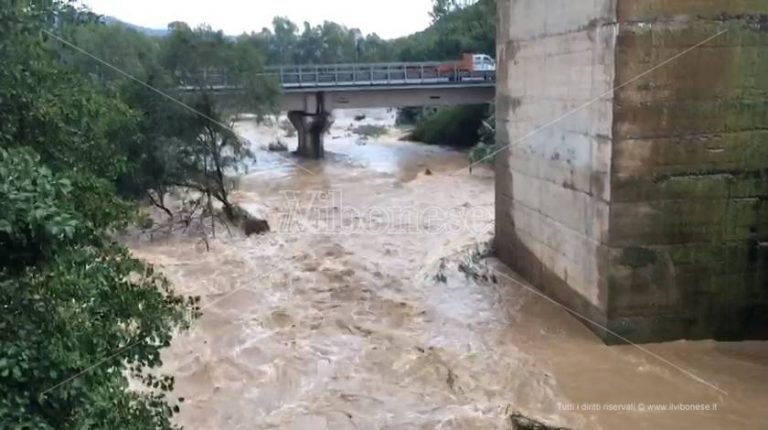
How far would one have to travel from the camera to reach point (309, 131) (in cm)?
3331

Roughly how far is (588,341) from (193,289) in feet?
25.7

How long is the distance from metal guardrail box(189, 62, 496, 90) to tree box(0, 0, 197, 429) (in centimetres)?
2756

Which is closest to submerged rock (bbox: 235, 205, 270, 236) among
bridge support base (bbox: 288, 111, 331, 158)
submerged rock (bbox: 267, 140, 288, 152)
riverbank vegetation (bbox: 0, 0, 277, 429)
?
riverbank vegetation (bbox: 0, 0, 277, 429)

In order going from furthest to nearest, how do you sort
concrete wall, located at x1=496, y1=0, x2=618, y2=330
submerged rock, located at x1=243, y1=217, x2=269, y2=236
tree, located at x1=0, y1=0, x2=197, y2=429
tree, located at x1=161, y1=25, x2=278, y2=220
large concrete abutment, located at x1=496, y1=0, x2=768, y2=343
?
submerged rock, located at x1=243, y1=217, x2=269, y2=236 < tree, located at x1=161, y1=25, x2=278, y2=220 < concrete wall, located at x1=496, y1=0, x2=618, y2=330 < large concrete abutment, located at x1=496, y1=0, x2=768, y2=343 < tree, located at x1=0, y1=0, x2=197, y2=429

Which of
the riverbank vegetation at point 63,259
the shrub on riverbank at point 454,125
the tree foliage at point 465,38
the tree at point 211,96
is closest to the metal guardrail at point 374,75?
the shrub on riverbank at point 454,125

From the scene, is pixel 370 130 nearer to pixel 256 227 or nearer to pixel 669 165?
pixel 256 227

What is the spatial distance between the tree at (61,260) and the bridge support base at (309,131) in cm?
2825

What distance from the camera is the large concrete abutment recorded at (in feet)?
31.2

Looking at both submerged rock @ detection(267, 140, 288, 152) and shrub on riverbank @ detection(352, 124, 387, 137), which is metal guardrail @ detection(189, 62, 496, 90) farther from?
shrub on riverbank @ detection(352, 124, 387, 137)

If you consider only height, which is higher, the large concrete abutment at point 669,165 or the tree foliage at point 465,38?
the tree foliage at point 465,38

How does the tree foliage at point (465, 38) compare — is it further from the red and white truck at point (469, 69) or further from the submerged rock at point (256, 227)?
the submerged rock at point (256, 227)

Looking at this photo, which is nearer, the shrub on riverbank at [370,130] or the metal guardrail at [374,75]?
the metal guardrail at [374,75]

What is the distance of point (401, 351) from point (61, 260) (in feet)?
24.3

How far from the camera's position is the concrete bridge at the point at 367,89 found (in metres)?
32.3
